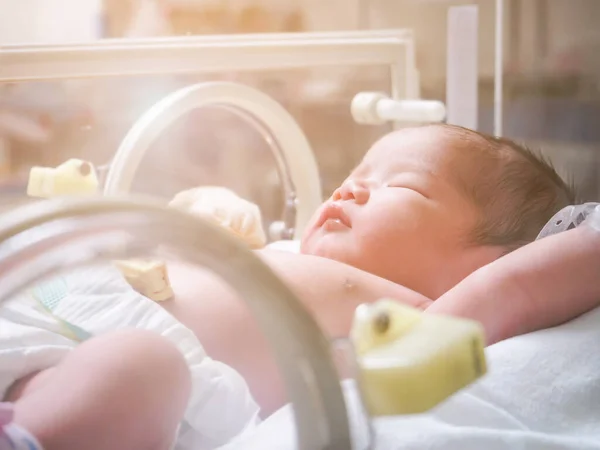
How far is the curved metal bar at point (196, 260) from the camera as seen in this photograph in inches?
15.4

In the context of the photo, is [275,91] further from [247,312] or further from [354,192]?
[247,312]

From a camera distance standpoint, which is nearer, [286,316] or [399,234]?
[286,316]

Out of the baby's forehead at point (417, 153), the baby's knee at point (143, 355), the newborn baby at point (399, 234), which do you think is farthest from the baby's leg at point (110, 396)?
the baby's forehead at point (417, 153)

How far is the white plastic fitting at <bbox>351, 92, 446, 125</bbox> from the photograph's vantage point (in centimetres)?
A: 127

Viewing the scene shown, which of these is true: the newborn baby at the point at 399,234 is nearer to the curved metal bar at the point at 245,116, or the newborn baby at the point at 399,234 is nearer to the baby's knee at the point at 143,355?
the baby's knee at the point at 143,355

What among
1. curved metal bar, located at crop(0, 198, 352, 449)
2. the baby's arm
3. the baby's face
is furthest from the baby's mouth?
curved metal bar, located at crop(0, 198, 352, 449)

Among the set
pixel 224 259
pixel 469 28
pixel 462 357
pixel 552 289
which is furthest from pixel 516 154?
pixel 224 259

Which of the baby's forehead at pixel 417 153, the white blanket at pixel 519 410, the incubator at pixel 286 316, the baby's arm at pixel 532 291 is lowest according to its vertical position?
the white blanket at pixel 519 410

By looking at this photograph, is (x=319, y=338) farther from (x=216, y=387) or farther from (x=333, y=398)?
(x=216, y=387)

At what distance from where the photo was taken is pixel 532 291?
70 cm

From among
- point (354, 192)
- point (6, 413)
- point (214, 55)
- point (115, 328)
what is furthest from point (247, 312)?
point (214, 55)

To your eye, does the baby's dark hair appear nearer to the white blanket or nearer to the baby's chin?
the baby's chin

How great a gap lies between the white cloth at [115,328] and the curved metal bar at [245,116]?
0.32 m

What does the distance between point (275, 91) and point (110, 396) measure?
109 cm
